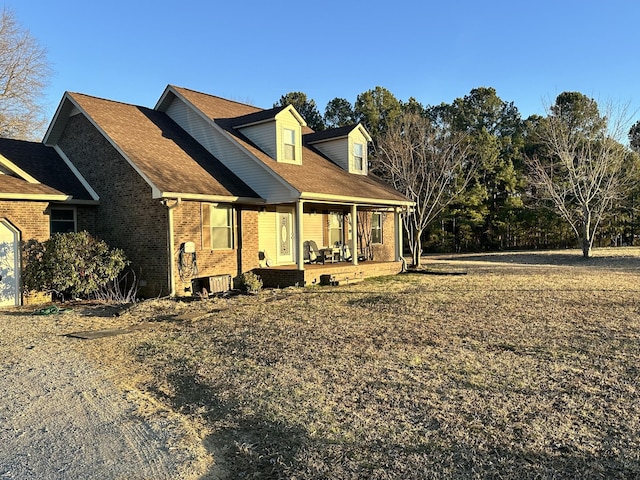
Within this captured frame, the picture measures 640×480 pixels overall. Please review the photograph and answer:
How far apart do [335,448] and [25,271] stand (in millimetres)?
11198

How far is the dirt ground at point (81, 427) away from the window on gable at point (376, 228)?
1567cm

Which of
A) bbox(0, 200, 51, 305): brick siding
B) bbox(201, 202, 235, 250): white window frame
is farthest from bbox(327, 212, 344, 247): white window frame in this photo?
bbox(0, 200, 51, 305): brick siding

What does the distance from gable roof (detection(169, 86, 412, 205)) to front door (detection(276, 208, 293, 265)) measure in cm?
188

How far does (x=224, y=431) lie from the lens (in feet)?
14.4

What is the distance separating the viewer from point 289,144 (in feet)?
55.7

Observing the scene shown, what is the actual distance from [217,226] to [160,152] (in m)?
2.87

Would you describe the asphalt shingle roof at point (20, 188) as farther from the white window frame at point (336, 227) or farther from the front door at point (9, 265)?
the white window frame at point (336, 227)

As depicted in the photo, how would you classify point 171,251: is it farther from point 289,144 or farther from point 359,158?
point 359,158

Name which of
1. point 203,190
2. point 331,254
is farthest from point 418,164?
point 203,190

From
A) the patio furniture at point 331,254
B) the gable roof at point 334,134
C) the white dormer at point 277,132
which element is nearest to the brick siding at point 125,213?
the white dormer at point 277,132

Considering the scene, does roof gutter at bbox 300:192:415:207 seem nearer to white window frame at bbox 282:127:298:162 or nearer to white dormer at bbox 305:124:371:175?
white window frame at bbox 282:127:298:162

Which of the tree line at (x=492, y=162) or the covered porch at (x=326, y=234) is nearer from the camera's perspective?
the covered porch at (x=326, y=234)

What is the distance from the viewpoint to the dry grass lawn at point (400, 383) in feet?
12.4

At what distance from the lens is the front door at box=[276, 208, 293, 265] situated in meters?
17.5
